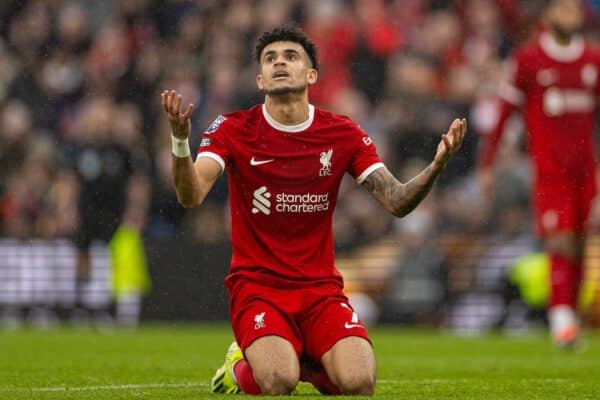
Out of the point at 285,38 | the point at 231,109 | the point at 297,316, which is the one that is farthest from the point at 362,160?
the point at 231,109

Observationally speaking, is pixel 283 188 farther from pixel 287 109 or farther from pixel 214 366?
pixel 214 366

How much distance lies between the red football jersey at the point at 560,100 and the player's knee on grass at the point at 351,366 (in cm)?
495

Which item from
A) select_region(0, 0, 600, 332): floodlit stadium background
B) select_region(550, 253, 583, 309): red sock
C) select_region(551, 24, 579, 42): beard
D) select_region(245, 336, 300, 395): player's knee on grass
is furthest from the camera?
select_region(0, 0, 600, 332): floodlit stadium background

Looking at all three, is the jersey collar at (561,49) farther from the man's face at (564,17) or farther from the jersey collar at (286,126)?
the jersey collar at (286,126)

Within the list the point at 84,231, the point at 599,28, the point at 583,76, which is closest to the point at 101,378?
the point at 583,76

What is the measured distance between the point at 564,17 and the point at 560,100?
696 millimetres

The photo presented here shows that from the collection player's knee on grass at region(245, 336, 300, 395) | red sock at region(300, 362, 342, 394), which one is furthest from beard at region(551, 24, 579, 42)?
player's knee on grass at region(245, 336, 300, 395)

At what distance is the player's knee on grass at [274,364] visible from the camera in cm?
718

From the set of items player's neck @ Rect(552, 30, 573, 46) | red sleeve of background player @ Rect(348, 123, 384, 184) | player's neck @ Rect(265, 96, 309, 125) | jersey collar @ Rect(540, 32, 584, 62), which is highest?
player's neck @ Rect(552, 30, 573, 46)

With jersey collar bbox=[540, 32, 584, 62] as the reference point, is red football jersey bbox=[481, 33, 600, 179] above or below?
below

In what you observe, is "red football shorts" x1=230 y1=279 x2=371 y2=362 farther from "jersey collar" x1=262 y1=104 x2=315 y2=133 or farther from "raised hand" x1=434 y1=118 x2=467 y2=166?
"raised hand" x1=434 y1=118 x2=467 y2=166

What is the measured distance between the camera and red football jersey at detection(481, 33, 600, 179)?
39.2ft

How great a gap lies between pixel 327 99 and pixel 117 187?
9.83 feet

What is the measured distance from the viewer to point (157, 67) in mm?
20453
